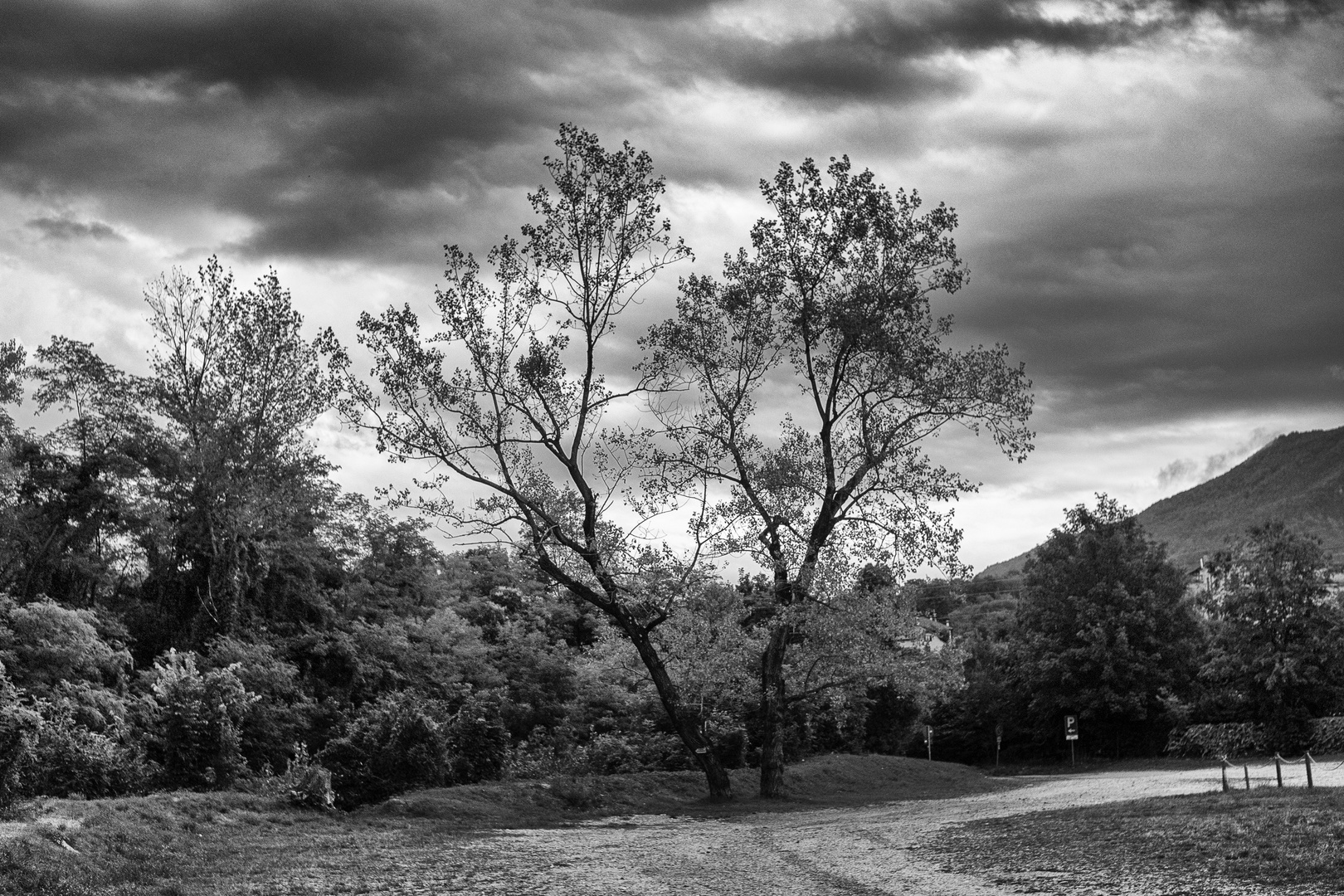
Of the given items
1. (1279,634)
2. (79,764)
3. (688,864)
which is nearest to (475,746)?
(79,764)

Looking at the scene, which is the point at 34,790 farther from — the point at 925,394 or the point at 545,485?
the point at 925,394

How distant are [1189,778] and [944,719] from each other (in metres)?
31.7

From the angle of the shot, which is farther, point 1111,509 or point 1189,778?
point 1111,509

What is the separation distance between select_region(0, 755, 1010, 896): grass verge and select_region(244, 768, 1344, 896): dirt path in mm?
562

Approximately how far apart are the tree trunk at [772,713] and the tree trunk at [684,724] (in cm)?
100

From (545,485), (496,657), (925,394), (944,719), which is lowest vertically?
(944,719)

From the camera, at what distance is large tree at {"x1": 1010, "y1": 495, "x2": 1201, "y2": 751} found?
164 ft

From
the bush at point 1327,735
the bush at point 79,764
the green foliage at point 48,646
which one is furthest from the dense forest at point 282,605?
the bush at point 1327,735

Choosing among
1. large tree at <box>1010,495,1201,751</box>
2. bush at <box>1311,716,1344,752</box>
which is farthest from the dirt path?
large tree at <box>1010,495,1201,751</box>

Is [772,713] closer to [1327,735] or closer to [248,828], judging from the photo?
[248,828]

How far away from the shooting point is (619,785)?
23297 millimetres

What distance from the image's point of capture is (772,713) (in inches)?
965

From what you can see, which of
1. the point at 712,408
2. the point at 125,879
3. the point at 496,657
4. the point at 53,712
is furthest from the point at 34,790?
the point at 496,657

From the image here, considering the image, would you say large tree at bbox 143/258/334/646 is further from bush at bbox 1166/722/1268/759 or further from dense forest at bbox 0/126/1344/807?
bush at bbox 1166/722/1268/759
